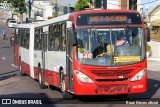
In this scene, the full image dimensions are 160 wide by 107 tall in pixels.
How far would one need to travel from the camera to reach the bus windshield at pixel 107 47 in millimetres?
13516

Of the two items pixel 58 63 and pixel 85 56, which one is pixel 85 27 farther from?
pixel 58 63

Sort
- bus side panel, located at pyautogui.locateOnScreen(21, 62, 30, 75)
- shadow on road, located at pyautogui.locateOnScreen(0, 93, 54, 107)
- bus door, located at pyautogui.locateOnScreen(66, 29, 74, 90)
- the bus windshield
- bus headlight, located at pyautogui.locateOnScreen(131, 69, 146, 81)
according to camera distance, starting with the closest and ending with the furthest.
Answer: the bus windshield
bus headlight, located at pyautogui.locateOnScreen(131, 69, 146, 81)
bus door, located at pyautogui.locateOnScreen(66, 29, 74, 90)
shadow on road, located at pyautogui.locateOnScreen(0, 93, 54, 107)
bus side panel, located at pyautogui.locateOnScreen(21, 62, 30, 75)

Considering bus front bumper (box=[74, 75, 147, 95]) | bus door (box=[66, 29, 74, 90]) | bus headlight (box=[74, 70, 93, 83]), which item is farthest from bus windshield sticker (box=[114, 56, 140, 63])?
bus door (box=[66, 29, 74, 90])

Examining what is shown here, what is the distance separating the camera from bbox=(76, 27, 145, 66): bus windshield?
13.5m

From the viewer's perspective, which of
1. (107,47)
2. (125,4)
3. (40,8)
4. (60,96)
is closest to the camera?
(107,47)

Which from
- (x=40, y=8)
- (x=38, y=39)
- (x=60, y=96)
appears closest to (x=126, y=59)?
(x=60, y=96)

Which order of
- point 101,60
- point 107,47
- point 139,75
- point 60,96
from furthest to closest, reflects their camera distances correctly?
1. point 60,96
2. point 139,75
3. point 107,47
4. point 101,60

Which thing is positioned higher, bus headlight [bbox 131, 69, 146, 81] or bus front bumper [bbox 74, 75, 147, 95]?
bus headlight [bbox 131, 69, 146, 81]

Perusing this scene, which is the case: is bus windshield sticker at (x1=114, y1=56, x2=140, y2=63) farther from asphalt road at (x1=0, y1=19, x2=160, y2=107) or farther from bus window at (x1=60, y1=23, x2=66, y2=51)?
bus window at (x1=60, y1=23, x2=66, y2=51)

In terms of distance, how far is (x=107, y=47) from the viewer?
13.6 metres

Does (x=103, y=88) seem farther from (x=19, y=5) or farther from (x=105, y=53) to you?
(x=19, y=5)

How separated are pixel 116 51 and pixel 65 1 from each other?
294ft

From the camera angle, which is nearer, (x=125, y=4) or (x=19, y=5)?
(x=125, y=4)

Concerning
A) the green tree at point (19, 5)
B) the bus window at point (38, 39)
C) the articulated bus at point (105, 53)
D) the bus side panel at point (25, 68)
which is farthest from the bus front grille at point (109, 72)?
the green tree at point (19, 5)
